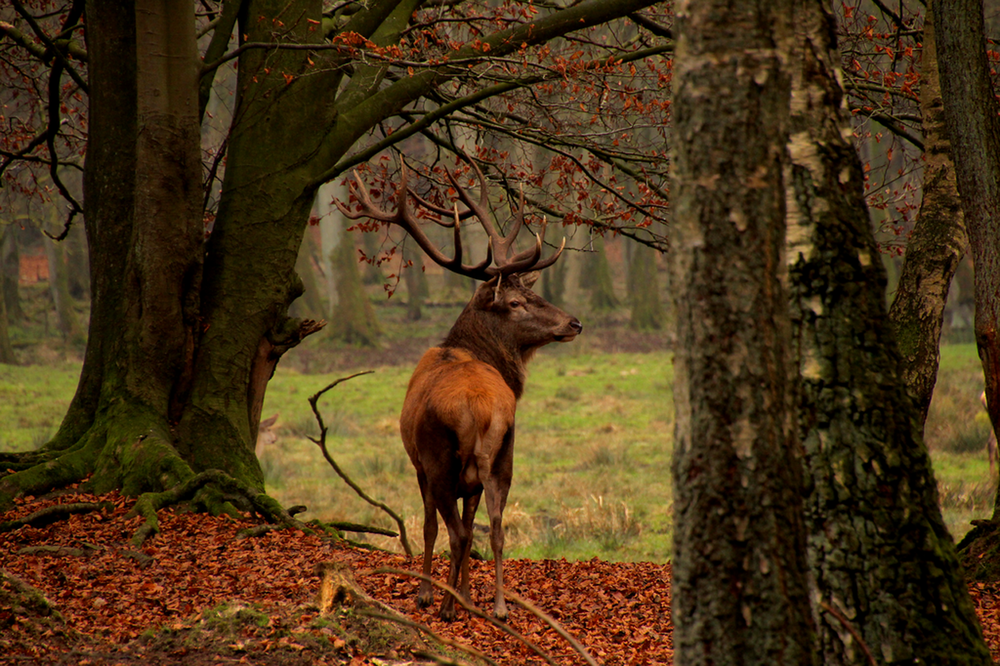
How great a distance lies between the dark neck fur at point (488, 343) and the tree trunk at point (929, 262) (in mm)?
2647

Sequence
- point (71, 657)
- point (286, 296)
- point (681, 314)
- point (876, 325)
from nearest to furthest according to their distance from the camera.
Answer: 1. point (681, 314)
2. point (876, 325)
3. point (71, 657)
4. point (286, 296)

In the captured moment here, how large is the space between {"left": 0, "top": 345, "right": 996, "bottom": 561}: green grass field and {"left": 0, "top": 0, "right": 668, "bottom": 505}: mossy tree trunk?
11.2 ft

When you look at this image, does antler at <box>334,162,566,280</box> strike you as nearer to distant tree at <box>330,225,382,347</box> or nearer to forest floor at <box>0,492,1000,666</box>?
forest floor at <box>0,492,1000,666</box>

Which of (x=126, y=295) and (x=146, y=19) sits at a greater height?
(x=146, y=19)

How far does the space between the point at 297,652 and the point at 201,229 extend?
11.9 feet

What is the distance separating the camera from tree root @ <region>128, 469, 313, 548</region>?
5691mm

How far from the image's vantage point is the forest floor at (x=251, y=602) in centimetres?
377

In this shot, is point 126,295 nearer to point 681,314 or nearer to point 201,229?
point 201,229

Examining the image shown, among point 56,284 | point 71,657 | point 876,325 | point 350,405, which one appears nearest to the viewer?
point 876,325

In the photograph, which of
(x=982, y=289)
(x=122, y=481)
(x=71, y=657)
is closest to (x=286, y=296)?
(x=122, y=481)

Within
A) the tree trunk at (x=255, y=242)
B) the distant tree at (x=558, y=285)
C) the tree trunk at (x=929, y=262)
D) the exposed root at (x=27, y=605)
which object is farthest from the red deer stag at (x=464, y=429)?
the distant tree at (x=558, y=285)

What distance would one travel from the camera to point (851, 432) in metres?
2.48

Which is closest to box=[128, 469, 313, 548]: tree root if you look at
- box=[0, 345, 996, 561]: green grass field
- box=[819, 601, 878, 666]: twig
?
box=[0, 345, 996, 561]: green grass field

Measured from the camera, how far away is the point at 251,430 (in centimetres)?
694
